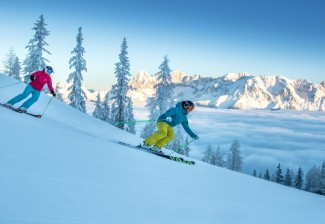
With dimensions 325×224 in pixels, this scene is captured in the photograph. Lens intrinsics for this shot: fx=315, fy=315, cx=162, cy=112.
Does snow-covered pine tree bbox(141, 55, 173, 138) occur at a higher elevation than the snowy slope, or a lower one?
higher

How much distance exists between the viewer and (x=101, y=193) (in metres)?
3.97

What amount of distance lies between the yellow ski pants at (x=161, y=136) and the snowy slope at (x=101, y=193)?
3178 millimetres

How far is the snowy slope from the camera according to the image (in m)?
3.17

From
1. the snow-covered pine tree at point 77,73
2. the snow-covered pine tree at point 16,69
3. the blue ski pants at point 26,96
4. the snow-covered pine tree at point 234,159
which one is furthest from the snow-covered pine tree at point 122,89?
the snow-covered pine tree at point 234,159

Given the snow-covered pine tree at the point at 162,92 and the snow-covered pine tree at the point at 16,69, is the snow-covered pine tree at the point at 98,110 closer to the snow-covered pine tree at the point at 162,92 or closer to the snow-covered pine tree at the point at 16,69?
the snow-covered pine tree at the point at 162,92

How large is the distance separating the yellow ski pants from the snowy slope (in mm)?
3178

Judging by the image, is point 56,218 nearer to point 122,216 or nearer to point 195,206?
point 122,216

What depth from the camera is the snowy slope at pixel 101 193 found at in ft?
10.4

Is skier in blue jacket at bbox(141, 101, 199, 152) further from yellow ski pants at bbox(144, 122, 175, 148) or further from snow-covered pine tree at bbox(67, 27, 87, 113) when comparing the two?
snow-covered pine tree at bbox(67, 27, 87, 113)

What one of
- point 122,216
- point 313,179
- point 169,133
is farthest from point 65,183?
point 313,179

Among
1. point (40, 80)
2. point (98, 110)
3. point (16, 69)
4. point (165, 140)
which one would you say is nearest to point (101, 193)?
point (165, 140)

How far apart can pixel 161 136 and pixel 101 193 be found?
6348 millimetres

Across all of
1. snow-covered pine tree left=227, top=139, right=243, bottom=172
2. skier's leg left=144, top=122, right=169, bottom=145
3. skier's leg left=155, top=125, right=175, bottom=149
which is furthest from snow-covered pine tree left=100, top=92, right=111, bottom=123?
snow-covered pine tree left=227, top=139, right=243, bottom=172

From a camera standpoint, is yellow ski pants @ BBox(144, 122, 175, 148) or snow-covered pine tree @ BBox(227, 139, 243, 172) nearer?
yellow ski pants @ BBox(144, 122, 175, 148)
